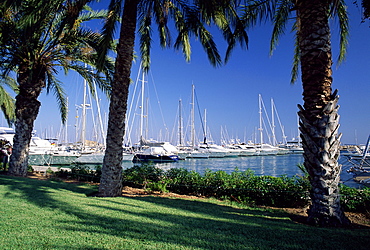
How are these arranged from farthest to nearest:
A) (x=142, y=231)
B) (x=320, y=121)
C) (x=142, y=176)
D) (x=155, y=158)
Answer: (x=155, y=158), (x=142, y=176), (x=320, y=121), (x=142, y=231)

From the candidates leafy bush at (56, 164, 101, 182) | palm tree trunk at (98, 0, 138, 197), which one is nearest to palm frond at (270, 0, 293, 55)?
palm tree trunk at (98, 0, 138, 197)

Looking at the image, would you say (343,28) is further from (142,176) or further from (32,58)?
(32,58)

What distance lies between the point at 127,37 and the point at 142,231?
6.03m

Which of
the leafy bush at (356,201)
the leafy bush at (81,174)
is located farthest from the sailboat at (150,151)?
the leafy bush at (356,201)

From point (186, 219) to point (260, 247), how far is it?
1.60m

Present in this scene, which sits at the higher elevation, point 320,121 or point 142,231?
point 320,121

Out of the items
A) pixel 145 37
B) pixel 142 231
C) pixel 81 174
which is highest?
pixel 145 37

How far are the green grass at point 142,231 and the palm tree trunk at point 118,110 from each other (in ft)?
7.48

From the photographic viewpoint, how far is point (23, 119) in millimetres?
10242

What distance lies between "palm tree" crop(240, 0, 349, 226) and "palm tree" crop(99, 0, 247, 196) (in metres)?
2.72

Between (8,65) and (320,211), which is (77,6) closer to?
(8,65)

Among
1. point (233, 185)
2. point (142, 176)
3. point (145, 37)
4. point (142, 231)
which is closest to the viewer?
point (142, 231)

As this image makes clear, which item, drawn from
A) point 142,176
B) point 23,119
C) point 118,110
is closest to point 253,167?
point 142,176

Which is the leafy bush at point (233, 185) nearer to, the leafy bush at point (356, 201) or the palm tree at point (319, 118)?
the leafy bush at point (356, 201)
